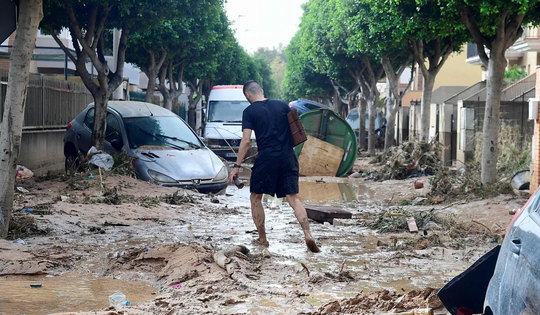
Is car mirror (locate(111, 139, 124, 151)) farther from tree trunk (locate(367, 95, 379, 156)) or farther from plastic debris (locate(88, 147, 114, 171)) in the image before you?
tree trunk (locate(367, 95, 379, 156))

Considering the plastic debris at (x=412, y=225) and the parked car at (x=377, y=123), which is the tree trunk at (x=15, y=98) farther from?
the parked car at (x=377, y=123)

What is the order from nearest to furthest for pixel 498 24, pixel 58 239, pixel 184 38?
pixel 58 239 → pixel 498 24 → pixel 184 38

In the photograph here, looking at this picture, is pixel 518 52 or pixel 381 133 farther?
pixel 381 133

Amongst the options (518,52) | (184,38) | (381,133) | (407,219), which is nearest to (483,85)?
(518,52)

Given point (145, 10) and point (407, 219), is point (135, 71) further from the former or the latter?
point (407, 219)

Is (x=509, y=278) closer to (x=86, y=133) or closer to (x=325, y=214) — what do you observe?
(x=325, y=214)

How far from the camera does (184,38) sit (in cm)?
2645

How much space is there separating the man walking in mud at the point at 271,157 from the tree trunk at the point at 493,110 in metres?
6.23

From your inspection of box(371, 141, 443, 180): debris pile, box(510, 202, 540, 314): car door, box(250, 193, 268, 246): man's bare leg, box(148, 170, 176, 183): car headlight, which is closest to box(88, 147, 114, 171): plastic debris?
box(148, 170, 176, 183): car headlight

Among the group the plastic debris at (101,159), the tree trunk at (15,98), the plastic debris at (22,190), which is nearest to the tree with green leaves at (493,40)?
the plastic debris at (101,159)

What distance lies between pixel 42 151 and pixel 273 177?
11.2 meters

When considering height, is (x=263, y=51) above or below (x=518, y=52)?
above

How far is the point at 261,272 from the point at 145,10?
12156 millimetres

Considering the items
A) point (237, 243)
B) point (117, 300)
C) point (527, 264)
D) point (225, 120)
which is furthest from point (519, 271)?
point (225, 120)
